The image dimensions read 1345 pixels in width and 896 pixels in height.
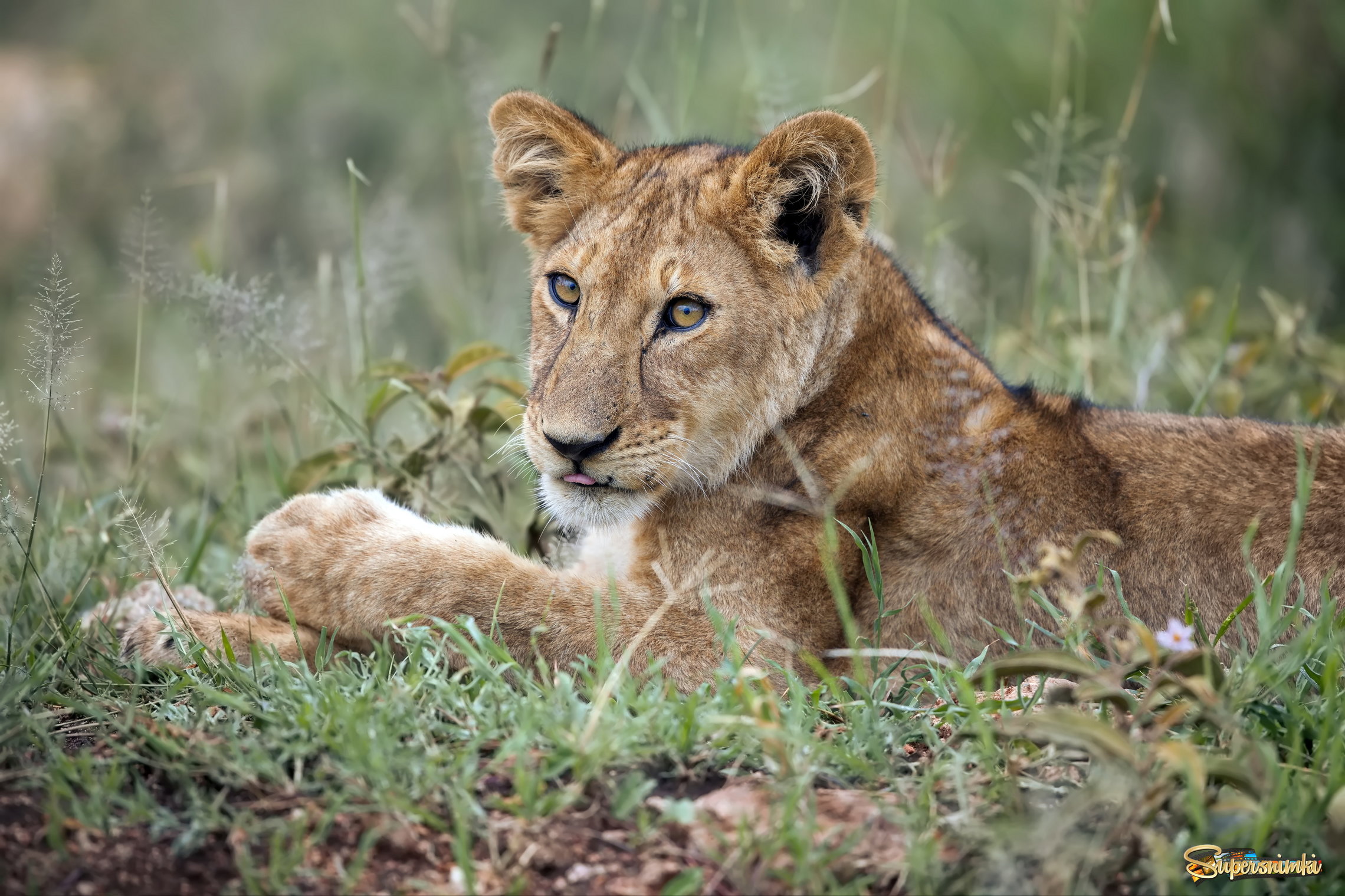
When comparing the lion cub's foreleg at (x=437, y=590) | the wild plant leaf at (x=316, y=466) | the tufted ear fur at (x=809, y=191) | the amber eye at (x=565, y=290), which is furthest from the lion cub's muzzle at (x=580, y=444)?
the wild plant leaf at (x=316, y=466)

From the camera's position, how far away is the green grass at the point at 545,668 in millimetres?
2309

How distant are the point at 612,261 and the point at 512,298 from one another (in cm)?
420

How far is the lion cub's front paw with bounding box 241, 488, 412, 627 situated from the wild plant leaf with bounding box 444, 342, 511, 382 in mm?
794

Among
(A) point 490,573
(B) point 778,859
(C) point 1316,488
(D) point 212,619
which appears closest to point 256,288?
(D) point 212,619

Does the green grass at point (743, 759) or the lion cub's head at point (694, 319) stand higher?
the lion cub's head at point (694, 319)

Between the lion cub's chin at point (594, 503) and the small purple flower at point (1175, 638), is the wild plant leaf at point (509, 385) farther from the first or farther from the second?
the small purple flower at point (1175, 638)

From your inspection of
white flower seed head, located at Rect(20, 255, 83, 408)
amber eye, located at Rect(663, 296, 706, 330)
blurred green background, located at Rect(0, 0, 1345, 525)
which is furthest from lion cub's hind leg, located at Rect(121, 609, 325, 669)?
amber eye, located at Rect(663, 296, 706, 330)

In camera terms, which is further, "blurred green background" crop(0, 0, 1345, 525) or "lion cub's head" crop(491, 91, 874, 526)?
"blurred green background" crop(0, 0, 1345, 525)

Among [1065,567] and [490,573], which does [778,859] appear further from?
[490,573]

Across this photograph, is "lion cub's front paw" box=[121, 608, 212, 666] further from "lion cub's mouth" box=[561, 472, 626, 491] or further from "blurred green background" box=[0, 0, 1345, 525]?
"lion cub's mouth" box=[561, 472, 626, 491]

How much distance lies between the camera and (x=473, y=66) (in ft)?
20.0

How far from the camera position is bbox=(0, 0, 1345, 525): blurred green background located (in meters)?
5.64

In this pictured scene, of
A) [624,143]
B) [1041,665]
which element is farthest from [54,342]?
[624,143]

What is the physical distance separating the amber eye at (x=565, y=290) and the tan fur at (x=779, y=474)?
0.05 m
